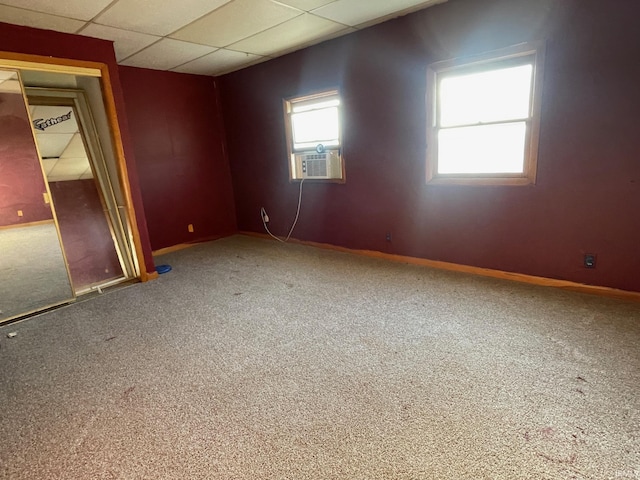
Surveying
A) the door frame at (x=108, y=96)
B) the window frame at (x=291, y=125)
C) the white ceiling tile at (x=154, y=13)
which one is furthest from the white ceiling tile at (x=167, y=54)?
the window frame at (x=291, y=125)

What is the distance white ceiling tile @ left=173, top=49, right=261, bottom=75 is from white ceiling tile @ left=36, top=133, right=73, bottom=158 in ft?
5.68

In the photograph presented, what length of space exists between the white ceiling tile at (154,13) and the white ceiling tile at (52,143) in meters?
1.20

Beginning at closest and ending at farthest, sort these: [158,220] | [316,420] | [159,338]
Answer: [316,420], [159,338], [158,220]

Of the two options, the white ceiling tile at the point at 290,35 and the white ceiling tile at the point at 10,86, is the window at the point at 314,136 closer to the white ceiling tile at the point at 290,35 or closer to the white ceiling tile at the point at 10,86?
the white ceiling tile at the point at 290,35

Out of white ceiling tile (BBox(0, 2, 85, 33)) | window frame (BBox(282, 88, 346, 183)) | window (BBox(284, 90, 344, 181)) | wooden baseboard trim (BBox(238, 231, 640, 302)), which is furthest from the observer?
window (BBox(284, 90, 344, 181))

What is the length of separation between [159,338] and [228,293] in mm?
823

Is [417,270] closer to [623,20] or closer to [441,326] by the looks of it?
[441,326]

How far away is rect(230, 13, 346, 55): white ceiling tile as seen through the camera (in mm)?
3168

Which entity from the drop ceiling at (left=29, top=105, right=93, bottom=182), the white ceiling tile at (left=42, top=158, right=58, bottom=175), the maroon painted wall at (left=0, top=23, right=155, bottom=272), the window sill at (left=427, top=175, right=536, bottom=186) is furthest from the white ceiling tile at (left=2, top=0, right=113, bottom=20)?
the window sill at (left=427, top=175, right=536, bottom=186)

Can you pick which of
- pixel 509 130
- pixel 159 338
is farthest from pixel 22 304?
pixel 509 130

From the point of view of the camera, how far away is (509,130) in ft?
9.43

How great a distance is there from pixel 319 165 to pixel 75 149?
2.60 metres

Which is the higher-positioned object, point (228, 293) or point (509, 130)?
point (509, 130)

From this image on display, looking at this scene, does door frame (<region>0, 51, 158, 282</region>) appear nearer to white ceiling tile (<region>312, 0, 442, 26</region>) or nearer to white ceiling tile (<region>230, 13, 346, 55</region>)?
white ceiling tile (<region>230, 13, 346, 55</region>)
